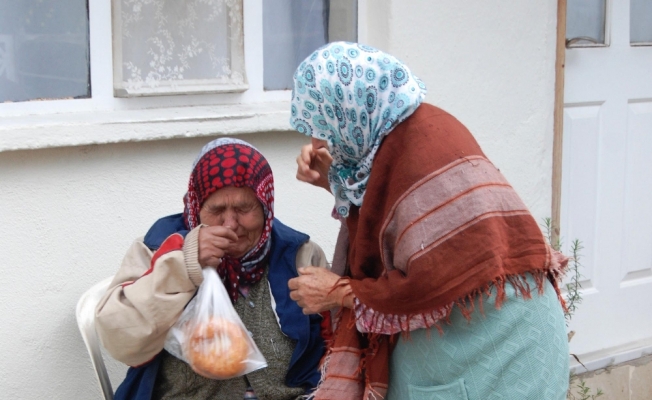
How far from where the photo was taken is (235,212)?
273 cm

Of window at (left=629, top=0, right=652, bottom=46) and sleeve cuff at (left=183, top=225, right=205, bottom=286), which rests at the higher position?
window at (left=629, top=0, right=652, bottom=46)

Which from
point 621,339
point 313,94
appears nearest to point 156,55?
point 313,94

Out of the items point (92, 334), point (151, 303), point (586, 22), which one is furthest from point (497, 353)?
point (586, 22)

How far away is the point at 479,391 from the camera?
2.27 meters

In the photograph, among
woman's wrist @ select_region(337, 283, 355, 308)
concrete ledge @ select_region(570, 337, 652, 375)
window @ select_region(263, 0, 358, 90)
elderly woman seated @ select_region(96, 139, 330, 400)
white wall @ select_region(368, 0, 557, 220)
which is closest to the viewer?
woman's wrist @ select_region(337, 283, 355, 308)

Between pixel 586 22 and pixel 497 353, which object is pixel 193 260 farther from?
pixel 586 22

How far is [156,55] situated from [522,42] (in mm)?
1782

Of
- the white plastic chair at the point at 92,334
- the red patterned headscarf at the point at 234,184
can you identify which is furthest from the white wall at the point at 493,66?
the white plastic chair at the point at 92,334

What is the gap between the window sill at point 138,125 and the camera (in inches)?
113

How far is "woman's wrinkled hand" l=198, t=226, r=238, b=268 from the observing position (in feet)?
8.28

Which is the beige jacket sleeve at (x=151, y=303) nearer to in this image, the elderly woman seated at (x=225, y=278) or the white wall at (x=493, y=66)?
the elderly woman seated at (x=225, y=278)

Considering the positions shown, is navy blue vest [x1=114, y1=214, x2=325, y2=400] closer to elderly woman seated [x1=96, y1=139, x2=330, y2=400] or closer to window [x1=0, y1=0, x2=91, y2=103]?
elderly woman seated [x1=96, y1=139, x2=330, y2=400]

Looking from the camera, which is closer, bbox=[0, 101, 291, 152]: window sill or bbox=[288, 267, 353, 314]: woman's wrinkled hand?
bbox=[288, 267, 353, 314]: woman's wrinkled hand

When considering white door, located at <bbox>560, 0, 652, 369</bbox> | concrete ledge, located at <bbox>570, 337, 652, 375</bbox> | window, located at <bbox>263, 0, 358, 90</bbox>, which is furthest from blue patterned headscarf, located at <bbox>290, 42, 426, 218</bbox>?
concrete ledge, located at <bbox>570, 337, 652, 375</bbox>
